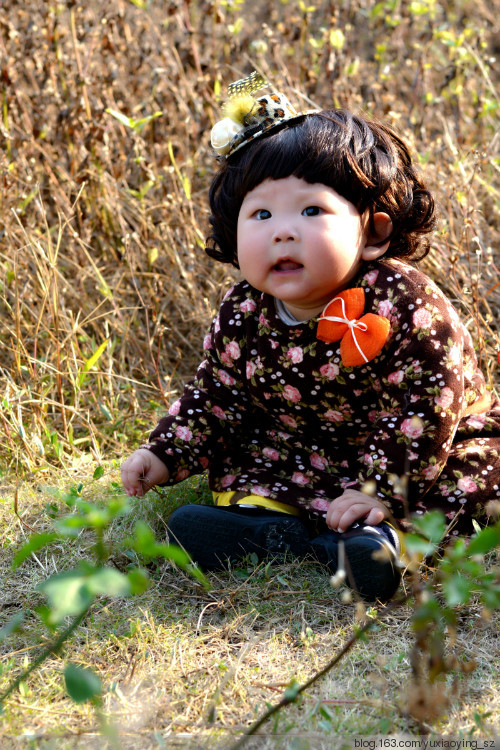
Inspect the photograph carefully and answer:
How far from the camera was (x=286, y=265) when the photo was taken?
5.72 feet

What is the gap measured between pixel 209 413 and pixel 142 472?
239mm

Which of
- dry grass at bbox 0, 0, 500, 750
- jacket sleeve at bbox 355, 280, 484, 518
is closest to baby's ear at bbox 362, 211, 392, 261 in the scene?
jacket sleeve at bbox 355, 280, 484, 518

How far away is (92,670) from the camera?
4.73 feet

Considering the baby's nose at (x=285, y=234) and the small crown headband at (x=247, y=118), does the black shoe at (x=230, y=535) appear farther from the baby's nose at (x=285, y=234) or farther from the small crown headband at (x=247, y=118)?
the small crown headband at (x=247, y=118)

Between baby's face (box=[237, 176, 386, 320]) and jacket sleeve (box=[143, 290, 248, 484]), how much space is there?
27 centimetres

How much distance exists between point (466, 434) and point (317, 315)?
0.45 m

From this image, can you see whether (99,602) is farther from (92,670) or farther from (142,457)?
(142,457)

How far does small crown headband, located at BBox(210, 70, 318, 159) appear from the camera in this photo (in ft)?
5.99

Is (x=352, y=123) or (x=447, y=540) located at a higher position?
(x=352, y=123)

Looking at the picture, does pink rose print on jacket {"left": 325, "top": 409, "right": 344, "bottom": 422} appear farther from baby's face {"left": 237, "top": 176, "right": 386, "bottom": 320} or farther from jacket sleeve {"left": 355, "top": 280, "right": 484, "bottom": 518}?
baby's face {"left": 237, "top": 176, "right": 386, "bottom": 320}

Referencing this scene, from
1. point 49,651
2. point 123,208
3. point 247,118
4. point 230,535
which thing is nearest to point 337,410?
point 230,535

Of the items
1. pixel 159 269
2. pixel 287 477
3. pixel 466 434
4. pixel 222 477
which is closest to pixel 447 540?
pixel 466 434

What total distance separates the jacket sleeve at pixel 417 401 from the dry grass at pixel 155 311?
0.28m

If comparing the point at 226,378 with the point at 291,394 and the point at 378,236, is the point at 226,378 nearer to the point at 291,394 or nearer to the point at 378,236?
the point at 291,394
